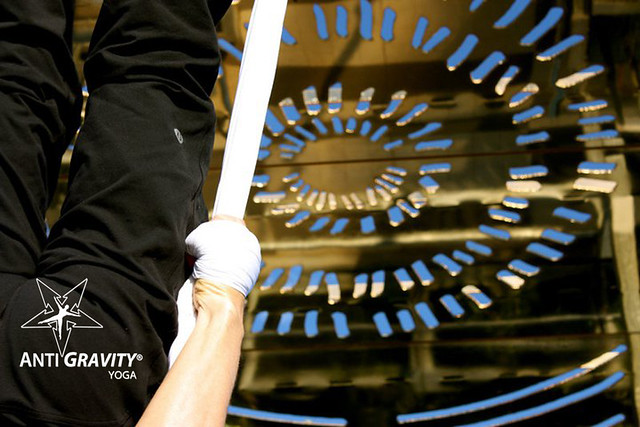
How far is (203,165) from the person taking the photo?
2.44 ft

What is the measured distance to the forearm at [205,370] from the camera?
653mm

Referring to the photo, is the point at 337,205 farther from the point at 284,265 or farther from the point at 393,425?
the point at 393,425

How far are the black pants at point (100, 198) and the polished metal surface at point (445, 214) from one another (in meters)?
0.71

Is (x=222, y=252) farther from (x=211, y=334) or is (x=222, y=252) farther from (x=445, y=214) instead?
(x=445, y=214)

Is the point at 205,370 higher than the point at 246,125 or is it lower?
lower

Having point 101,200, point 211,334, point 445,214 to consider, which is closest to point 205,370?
point 211,334

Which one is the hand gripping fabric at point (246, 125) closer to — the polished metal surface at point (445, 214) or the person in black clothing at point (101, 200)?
the person in black clothing at point (101, 200)

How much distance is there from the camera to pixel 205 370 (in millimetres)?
684

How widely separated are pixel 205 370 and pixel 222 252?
11 cm

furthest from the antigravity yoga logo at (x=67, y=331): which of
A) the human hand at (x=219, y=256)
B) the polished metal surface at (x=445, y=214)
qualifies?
the polished metal surface at (x=445, y=214)

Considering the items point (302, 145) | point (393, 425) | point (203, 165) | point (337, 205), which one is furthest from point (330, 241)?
point (203, 165)

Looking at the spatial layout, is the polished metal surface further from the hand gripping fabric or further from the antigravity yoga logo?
the antigravity yoga logo

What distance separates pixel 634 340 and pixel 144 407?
1021 mm

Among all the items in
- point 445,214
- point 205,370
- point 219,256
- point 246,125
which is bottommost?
point 205,370
